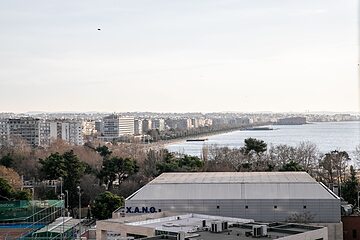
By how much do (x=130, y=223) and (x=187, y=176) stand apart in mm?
6540

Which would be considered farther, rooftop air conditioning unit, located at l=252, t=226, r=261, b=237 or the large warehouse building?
the large warehouse building

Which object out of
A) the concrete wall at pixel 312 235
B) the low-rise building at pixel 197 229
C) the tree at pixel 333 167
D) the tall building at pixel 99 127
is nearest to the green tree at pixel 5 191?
the low-rise building at pixel 197 229

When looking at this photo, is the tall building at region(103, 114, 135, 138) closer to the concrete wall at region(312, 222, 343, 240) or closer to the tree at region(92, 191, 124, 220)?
the tree at region(92, 191, 124, 220)

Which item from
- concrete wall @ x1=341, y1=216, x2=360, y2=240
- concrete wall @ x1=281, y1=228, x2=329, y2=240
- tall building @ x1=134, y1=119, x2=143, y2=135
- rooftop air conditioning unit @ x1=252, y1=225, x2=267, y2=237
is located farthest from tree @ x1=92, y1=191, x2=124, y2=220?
tall building @ x1=134, y1=119, x2=143, y2=135

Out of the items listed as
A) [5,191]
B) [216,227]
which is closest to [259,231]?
[216,227]

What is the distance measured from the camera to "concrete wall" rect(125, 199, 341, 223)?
16.0 m

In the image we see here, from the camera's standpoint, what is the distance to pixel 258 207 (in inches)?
642

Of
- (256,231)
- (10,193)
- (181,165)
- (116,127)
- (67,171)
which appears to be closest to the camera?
(256,231)

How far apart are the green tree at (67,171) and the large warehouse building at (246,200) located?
31.1 feet

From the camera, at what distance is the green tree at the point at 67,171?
26453 mm

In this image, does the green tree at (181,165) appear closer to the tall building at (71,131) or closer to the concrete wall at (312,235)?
the concrete wall at (312,235)

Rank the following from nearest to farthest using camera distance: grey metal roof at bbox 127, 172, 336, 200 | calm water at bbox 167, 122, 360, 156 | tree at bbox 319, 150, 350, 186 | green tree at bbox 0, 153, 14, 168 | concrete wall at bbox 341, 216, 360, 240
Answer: concrete wall at bbox 341, 216, 360, 240 → grey metal roof at bbox 127, 172, 336, 200 → tree at bbox 319, 150, 350, 186 → green tree at bbox 0, 153, 14, 168 → calm water at bbox 167, 122, 360, 156

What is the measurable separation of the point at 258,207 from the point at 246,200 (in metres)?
0.36

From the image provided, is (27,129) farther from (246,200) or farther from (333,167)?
(246,200)
